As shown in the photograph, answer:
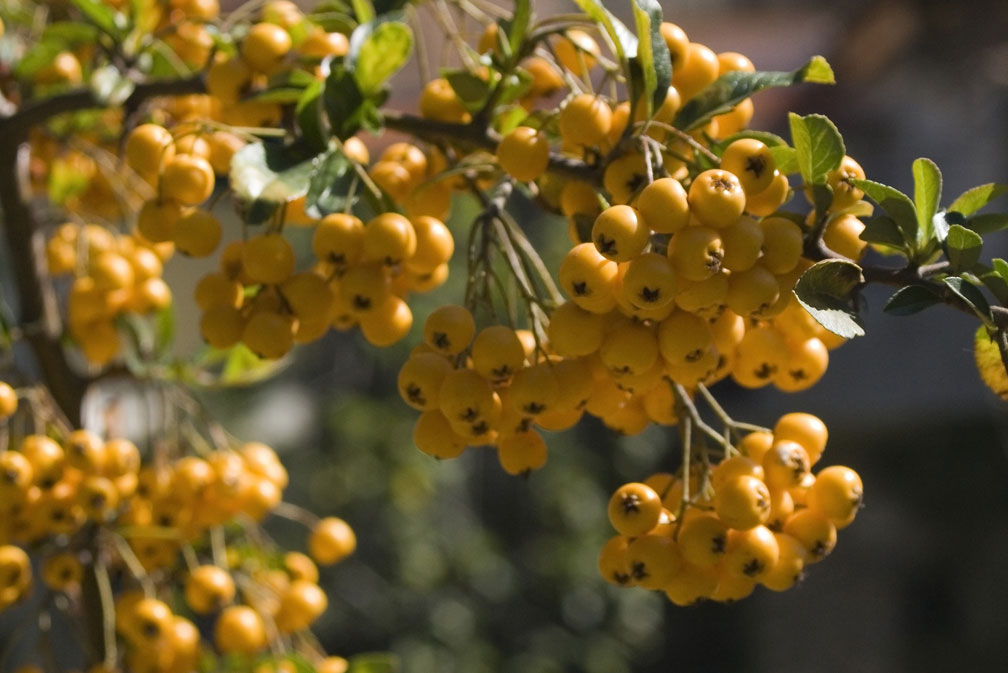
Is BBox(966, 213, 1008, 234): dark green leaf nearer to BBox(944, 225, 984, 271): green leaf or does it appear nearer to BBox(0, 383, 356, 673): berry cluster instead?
BBox(944, 225, 984, 271): green leaf

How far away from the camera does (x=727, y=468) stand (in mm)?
588

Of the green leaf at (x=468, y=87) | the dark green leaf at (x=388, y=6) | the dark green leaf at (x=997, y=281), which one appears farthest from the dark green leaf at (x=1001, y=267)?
the dark green leaf at (x=388, y=6)

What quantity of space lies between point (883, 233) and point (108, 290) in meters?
0.67

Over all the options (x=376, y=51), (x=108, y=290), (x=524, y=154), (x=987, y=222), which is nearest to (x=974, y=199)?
(x=987, y=222)

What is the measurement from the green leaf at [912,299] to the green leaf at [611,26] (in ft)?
0.64

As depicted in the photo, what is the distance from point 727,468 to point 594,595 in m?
2.97

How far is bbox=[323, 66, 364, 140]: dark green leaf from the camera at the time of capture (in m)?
0.66

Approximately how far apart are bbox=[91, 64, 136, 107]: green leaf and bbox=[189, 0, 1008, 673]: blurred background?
247cm

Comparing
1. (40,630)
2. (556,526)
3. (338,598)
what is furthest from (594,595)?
(40,630)

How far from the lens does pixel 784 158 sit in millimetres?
568

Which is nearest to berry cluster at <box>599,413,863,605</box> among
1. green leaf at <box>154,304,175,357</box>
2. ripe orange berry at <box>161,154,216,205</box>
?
ripe orange berry at <box>161,154,216,205</box>

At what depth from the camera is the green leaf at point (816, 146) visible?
1.75 ft

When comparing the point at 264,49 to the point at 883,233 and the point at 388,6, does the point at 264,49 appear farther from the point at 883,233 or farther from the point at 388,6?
the point at 883,233

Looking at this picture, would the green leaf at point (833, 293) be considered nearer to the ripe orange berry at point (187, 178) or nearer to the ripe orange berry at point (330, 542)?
the ripe orange berry at point (187, 178)
